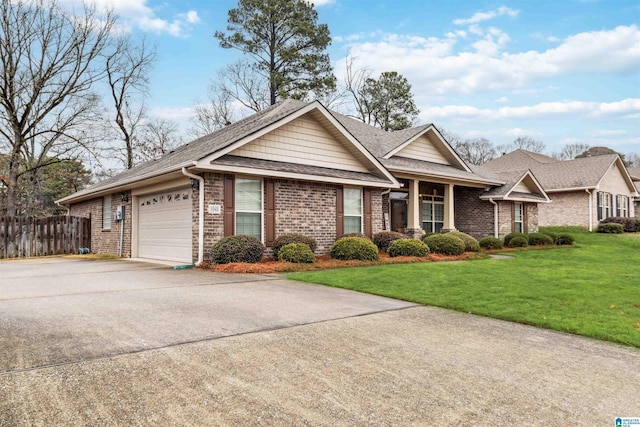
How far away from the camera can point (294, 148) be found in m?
13.4

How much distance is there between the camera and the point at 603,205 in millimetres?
28000

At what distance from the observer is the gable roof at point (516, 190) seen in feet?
66.7

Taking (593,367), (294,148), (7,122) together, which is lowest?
(593,367)

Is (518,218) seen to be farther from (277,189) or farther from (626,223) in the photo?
(277,189)

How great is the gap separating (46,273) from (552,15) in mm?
16554

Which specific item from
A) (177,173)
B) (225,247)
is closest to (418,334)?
(225,247)

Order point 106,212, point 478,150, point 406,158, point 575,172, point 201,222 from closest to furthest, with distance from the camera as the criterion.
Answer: point 201,222, point 106,212, point 406,158, point 575,172, point 478,150

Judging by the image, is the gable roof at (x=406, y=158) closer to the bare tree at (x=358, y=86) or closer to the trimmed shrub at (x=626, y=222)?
the trimmed shrub at (x=626, y=222)

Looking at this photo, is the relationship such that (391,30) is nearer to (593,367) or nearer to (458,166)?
(458,166)

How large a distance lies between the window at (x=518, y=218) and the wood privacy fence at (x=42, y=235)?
2053 cm

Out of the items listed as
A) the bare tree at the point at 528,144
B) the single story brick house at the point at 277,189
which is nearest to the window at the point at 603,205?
the single story brick house at the point at 277,189

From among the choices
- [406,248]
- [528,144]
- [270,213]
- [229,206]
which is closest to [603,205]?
[406,248]

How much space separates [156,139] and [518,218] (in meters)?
26.3

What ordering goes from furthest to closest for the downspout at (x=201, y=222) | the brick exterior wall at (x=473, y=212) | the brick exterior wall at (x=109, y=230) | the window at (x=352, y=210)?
the brick exterior wall at (x=473, y=212) → the brick exterior wall at (x=109, y=230) → the window at (x=352, y=210) → the downspout at (x=201, y=222)
